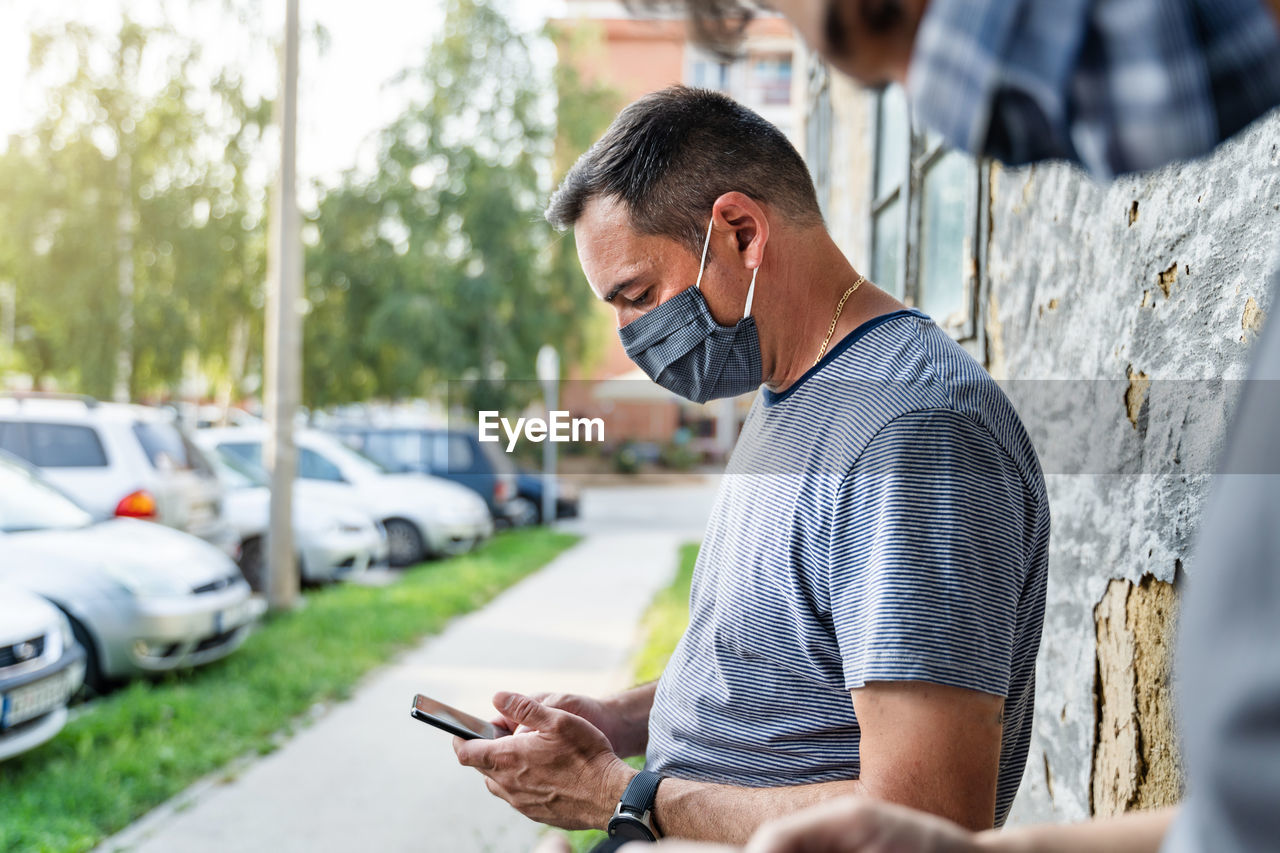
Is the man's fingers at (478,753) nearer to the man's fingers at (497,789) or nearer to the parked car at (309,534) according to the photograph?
the man's fingers at (497,789)

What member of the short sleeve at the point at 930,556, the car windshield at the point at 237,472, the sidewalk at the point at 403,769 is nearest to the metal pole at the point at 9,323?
the car windshield at the point at 237,472

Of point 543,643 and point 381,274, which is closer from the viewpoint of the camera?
point 543,643

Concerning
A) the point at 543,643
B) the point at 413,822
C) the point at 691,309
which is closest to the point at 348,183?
the point at 543,643

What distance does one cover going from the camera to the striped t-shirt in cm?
128

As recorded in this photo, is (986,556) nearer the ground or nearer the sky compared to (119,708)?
nearer the sky

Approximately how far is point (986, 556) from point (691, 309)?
2.26ft

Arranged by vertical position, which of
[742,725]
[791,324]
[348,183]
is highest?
[348,183]

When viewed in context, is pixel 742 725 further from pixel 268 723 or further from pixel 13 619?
pixel 268 723

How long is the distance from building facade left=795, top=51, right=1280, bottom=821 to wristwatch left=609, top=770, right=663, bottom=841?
1.01 meters

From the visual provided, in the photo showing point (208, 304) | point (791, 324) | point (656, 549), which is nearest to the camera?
point (791, 324)

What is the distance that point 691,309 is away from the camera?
1799 millimetres

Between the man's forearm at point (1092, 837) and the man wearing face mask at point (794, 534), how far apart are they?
45 centimetres

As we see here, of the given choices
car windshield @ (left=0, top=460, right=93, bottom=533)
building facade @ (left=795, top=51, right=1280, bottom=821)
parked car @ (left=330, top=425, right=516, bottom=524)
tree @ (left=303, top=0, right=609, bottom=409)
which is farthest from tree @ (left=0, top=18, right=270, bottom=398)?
building facade @ (left=795, top=51, right=1280, bottom=821)

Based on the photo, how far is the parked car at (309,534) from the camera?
9.87 metres
